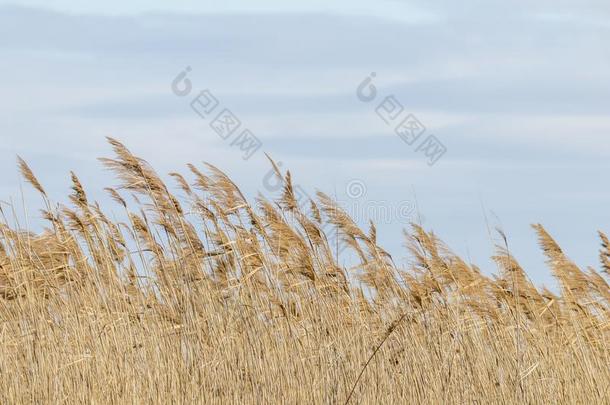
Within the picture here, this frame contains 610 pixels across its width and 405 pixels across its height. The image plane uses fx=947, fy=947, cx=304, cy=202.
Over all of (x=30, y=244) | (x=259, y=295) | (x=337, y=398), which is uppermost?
(x=30, y=244)

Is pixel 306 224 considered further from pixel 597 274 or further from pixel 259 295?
pixel 597 274

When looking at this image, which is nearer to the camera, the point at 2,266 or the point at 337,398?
the point at 337,398

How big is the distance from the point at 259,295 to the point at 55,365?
1445mm

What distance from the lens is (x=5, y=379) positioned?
6.37 metres

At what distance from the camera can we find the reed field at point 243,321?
6273 mm

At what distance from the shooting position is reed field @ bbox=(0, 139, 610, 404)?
627 cm

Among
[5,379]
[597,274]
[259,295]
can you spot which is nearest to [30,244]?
[5,379]

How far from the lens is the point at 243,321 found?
6414mm

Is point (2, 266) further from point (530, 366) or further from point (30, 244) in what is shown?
point (530, 366)

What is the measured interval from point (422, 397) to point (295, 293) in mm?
1140

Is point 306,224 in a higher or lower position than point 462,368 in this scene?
higher

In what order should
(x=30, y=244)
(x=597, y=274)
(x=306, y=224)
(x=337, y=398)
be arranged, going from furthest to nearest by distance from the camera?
1. (x=597, y=274)
2. (x=30, y=244)
3. (x=306, y=224)
4. (x=337, y=398)

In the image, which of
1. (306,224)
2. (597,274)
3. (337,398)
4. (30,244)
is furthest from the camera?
(597,274)

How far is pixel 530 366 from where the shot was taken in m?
7.07
